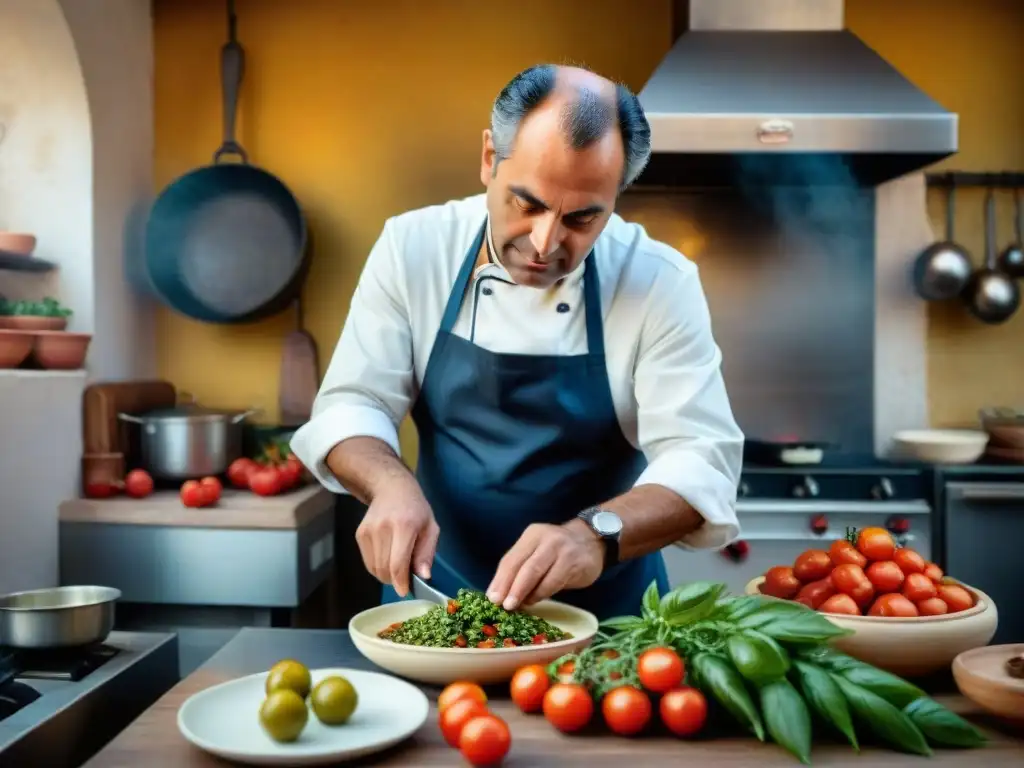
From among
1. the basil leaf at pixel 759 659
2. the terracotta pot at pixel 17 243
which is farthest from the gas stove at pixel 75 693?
the terracotta pot at pixel 17 243

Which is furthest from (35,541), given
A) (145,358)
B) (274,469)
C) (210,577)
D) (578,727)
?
(578,727)

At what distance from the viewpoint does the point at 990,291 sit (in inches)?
132

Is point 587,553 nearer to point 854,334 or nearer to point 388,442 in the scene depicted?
point 388,442

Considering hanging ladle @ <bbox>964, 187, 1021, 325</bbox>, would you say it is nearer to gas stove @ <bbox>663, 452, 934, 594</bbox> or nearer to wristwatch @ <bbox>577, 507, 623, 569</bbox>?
gas stove @ <bbox>663, 452, 934, 594</bbox>

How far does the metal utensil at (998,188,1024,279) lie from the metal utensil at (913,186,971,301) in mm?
115

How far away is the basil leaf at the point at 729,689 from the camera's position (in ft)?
3.48

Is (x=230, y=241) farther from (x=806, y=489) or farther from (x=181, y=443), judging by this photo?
(x=806, y=489)

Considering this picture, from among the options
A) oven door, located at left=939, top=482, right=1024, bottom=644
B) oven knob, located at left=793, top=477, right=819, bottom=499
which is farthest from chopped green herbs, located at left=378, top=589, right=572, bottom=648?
oven door, located at left=939, top=482, right=1024, bottom=644

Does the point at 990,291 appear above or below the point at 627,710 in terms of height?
above

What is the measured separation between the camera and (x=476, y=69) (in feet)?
11.3

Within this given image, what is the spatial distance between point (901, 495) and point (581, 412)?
1536mm

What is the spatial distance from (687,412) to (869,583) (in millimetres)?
493

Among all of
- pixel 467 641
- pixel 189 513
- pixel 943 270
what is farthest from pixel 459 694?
pixel 943 270

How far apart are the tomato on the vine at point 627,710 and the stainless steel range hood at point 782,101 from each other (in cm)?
196
